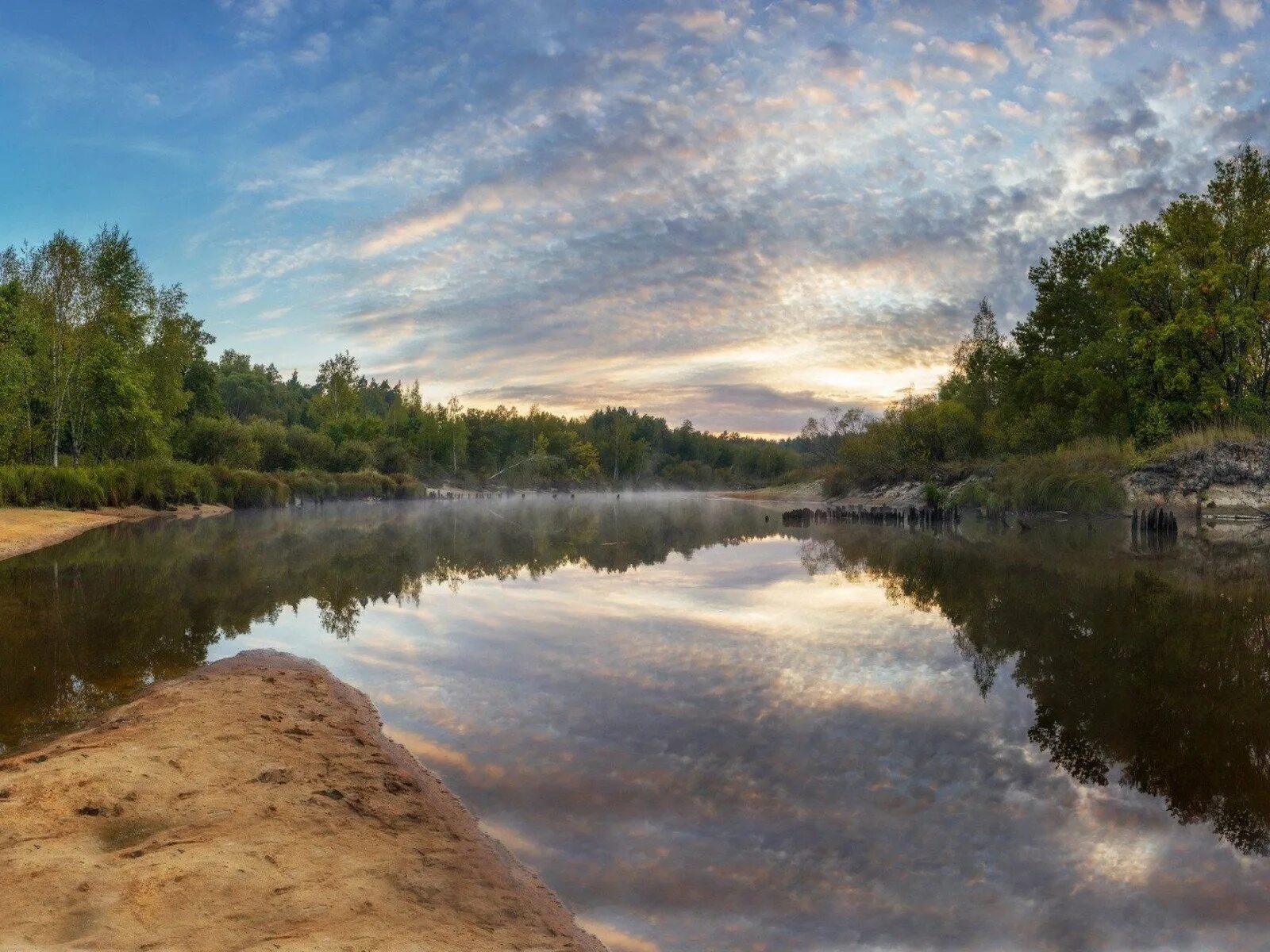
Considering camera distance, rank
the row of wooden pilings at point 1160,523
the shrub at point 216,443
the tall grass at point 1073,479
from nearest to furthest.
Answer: the row of wooden pilings at point 1160,523, the tall grass at point 1073,479, the shrub at point 216,443

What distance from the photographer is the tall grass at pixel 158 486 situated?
28.2 metres

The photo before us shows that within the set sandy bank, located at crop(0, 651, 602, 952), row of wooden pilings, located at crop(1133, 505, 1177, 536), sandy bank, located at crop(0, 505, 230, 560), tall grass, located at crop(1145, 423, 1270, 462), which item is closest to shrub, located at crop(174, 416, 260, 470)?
sandy bank, located at crop(0, 505, 230, 560)

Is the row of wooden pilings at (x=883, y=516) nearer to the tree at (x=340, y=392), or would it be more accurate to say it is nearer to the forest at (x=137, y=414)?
the forest at (x=137, y=414)


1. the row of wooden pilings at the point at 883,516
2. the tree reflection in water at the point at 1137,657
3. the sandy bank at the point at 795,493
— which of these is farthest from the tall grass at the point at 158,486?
the sandy bank at the point at 795,493

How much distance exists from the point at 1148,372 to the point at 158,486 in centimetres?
4743

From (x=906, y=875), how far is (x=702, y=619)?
698cm

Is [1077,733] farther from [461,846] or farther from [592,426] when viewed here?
[592,426]

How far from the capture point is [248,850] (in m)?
3.60

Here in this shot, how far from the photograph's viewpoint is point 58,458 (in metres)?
38.6

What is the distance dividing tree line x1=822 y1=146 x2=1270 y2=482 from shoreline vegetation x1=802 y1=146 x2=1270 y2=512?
76 millimetres

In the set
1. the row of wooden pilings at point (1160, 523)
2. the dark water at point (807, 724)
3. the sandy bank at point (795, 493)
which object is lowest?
the dark water at point (807, 724)

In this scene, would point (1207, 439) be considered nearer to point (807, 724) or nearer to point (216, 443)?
point (807, 724)

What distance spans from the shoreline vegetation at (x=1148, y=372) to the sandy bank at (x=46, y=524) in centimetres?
3632

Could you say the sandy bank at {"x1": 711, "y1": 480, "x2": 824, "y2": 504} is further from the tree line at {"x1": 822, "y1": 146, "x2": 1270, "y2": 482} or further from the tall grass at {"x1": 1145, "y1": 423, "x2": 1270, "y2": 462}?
the tall grass at {"x1": 1145, "y1": 423, "x2": 1270, "y2": 462}
